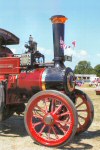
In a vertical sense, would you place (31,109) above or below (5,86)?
below

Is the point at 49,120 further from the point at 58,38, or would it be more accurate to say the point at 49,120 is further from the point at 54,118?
the point at 58,38

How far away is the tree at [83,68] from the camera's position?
450ft

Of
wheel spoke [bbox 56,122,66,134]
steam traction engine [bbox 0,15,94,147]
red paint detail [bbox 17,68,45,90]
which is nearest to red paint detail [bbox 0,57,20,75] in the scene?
steam traction engine [bbox 0,15,94,147]

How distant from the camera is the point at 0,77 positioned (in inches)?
275

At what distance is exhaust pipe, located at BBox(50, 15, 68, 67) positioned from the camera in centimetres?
652

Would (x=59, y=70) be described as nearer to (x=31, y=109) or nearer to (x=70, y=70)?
(x=70, y=70)

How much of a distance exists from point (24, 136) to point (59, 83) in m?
1.49

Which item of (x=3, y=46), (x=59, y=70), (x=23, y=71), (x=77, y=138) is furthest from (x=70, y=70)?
(x=3, y=46)

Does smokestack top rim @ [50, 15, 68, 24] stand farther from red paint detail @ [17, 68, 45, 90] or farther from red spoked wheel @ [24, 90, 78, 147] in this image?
red spoked wheel @ [24, 90, 78, 147]

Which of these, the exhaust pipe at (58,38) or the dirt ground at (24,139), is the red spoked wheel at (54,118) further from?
the exhaust pipe at (58,38)

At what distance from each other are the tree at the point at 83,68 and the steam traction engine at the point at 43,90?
5003 inches

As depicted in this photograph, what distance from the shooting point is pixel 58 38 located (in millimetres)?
6527

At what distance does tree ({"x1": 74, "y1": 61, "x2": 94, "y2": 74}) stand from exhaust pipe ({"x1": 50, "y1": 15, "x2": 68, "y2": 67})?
127 meters

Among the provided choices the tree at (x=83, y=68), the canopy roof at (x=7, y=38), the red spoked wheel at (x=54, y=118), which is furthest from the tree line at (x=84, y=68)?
the red spoked wheel at (x=54, y=118)
